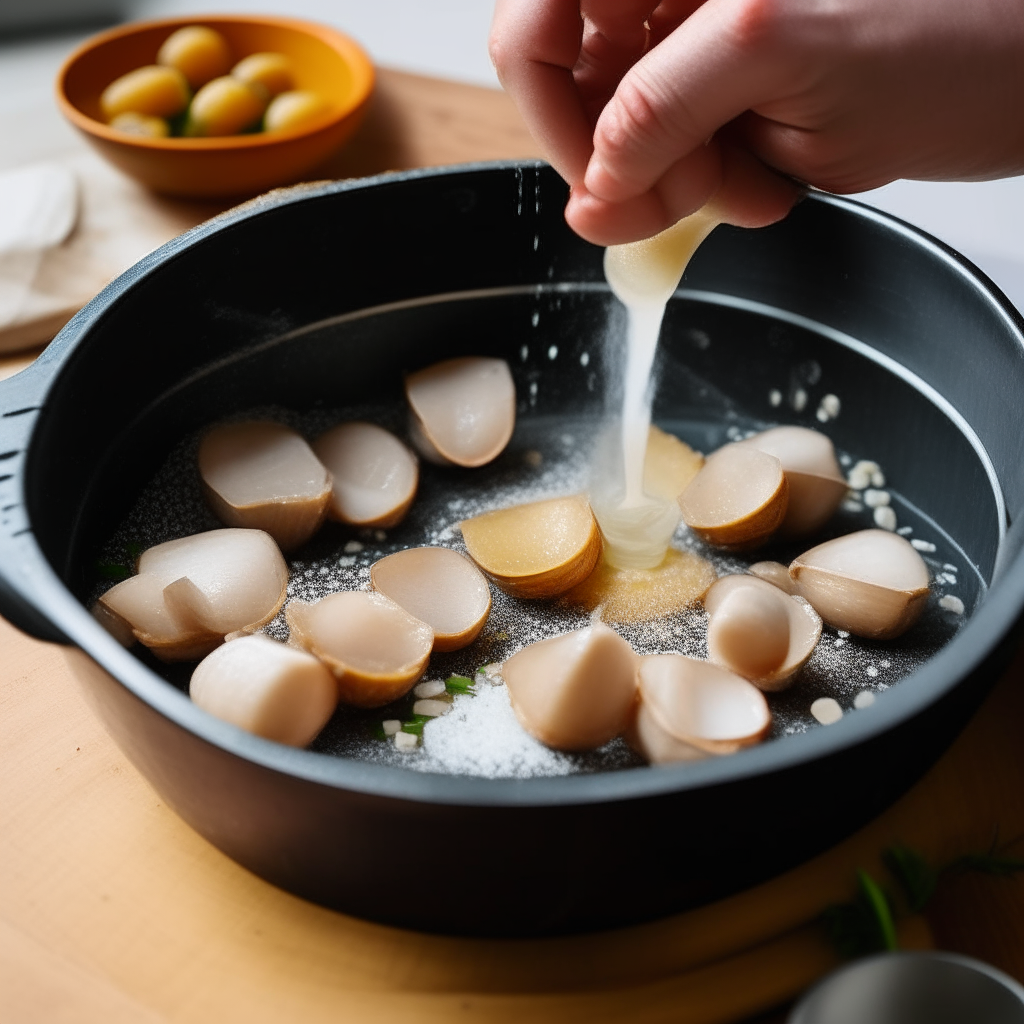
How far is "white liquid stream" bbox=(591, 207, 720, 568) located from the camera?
0.73 meters

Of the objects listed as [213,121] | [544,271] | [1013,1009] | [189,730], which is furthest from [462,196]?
[1013,1009]

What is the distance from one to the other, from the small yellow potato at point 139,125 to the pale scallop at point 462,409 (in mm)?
426

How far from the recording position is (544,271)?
898mm

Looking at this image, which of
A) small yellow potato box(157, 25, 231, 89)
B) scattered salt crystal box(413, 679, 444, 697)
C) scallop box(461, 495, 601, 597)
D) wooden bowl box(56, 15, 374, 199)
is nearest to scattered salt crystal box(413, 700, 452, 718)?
scattered salt crystal box(413, 679, 444, 697)

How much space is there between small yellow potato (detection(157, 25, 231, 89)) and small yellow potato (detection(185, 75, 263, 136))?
0.07 metres

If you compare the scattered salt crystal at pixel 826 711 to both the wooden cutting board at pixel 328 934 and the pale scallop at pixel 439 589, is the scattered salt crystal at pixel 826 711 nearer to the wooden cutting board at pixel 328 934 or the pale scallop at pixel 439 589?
the wooden cutting board at pixel 328 934

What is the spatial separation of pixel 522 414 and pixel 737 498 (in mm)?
225

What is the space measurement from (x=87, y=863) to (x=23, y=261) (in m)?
0.59

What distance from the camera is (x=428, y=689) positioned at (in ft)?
2.23

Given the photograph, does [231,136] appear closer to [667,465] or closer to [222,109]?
[222,109]

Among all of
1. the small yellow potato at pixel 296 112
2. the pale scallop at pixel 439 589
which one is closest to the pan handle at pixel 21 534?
the pale scallop at pixel 439 589

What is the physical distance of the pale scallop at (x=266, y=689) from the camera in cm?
58

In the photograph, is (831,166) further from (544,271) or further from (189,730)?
(189,730)

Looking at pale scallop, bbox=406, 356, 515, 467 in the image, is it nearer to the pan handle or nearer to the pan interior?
the pan interior
